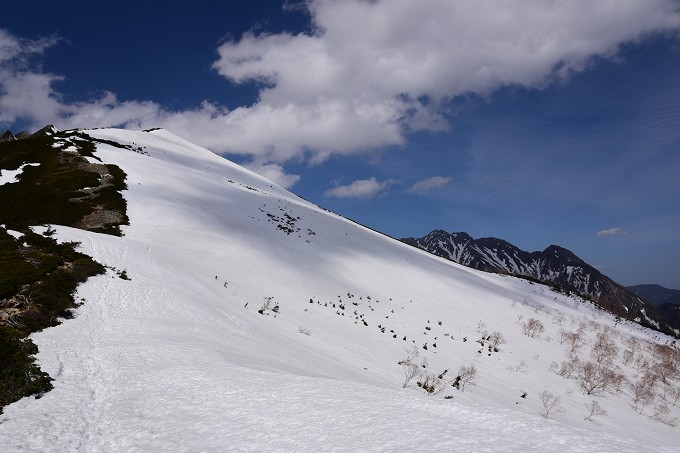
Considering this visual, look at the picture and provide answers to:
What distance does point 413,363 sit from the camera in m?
20.0

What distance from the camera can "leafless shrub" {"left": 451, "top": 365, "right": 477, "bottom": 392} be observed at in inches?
711

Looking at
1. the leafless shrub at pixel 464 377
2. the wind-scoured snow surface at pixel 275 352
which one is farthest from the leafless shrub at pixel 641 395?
the leafless shrub at pixel 464 377

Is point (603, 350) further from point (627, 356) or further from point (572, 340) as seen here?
point (572, 340)

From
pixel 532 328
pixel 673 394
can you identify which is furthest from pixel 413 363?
pixel 673 394

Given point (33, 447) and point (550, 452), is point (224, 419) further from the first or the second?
point (550, 452)

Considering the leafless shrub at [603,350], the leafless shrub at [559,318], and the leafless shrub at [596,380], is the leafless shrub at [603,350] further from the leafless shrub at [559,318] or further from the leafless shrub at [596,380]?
the leafless shrub at [596,380]

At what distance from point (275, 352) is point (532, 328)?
30.3m

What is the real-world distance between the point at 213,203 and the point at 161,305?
30502mm

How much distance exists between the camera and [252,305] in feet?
73.8

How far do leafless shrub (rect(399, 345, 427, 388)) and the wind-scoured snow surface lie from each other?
478 millimetres

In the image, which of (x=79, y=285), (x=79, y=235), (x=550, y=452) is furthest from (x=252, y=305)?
(x=550, y=452)

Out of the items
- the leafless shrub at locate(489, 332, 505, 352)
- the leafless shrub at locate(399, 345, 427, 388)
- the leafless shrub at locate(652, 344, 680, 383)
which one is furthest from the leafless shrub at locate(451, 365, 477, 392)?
the leafless shrub at locate(652, 344, 680, 383)

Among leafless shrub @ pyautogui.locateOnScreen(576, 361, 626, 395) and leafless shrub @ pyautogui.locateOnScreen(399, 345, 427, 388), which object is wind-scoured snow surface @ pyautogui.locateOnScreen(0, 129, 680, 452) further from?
leafless shrub @ pyautogui.locateOnScreen(576, 361, 626, 395)

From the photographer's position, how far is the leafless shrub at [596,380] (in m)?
24.0
